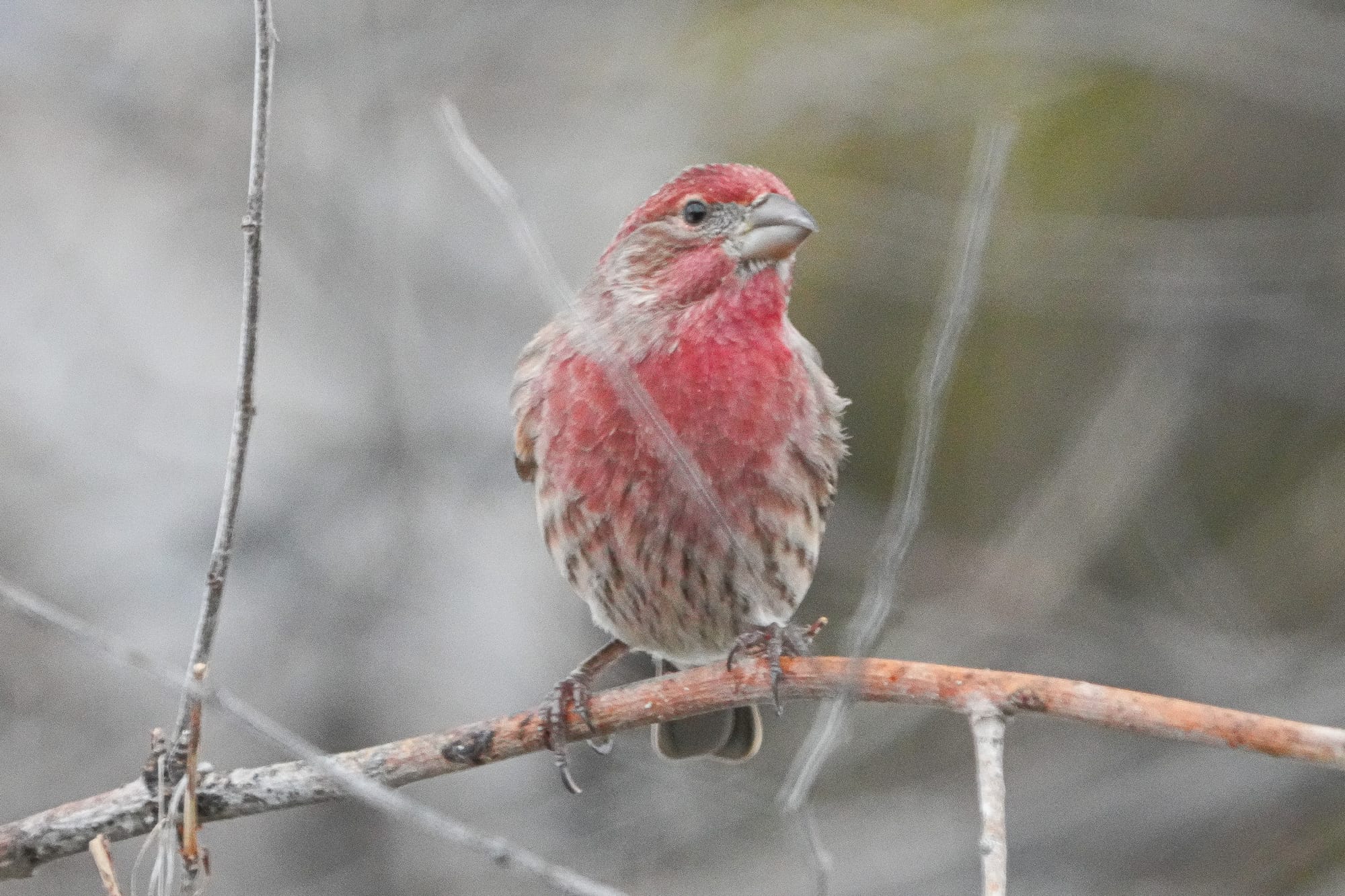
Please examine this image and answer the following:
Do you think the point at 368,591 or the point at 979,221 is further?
the point at 368,591

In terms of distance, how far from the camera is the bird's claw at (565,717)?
4.08 m

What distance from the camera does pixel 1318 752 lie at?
2.62 meters

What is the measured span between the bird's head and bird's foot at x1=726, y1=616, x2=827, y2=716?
3.11 ft

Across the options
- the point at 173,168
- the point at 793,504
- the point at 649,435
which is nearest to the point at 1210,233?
the point at 793,504

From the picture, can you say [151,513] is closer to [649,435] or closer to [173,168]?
[173,168]

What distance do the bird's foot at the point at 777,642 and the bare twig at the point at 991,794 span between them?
975mm

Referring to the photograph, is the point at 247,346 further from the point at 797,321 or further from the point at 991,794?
the point at 797,321

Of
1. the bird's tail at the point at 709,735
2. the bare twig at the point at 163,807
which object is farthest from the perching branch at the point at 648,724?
the bird's tail at the point at 709,735

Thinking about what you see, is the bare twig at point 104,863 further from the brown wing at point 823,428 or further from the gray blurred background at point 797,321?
the gray blurred background at point 797,321

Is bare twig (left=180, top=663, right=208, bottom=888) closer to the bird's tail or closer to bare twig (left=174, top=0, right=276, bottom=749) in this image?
bare twig (left=174, top=0, right=276, bottom=749)

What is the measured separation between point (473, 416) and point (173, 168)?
179 centimetres

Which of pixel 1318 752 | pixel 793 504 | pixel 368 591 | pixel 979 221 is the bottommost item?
pixel 1318 752

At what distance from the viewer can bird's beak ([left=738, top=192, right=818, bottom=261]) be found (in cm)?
443

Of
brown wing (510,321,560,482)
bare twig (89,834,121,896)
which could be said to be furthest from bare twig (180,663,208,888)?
brown wing (510,321,560,482)
